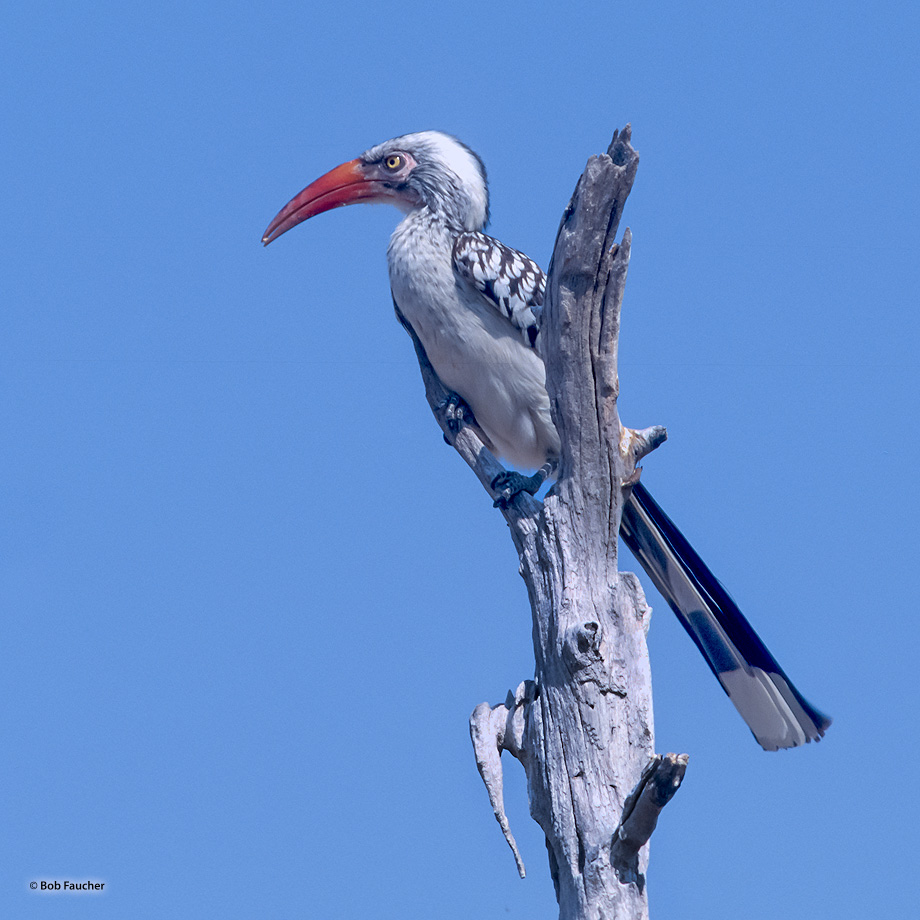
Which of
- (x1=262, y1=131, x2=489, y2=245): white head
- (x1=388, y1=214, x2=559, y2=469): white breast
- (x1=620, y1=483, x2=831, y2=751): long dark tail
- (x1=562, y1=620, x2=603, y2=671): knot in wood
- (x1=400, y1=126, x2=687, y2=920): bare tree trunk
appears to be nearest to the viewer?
(x1=400, y1=126, x2=687, y2=920): bare tree trunk

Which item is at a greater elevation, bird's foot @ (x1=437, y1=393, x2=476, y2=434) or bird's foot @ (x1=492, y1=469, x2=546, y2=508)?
bird's foot @ (x1=437, y1=393, x2=476, y2=434)

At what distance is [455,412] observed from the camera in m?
4.19

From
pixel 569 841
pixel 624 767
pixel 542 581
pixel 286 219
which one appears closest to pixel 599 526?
pixel 542 581

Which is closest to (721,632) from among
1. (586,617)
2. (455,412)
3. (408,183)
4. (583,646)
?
(586,617)

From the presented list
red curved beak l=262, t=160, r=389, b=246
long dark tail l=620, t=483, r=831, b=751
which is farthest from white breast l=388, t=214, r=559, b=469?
red curved beak l=262, t=160, r=389, b=246

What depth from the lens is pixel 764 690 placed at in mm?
3445

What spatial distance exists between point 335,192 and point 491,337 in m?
1.38

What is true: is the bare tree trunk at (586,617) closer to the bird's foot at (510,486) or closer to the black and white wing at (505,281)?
the bird's foot at (510,486)

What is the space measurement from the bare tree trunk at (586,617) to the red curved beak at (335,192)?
204 cm

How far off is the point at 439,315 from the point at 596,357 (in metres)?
1.15

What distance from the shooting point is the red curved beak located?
4.91 metres

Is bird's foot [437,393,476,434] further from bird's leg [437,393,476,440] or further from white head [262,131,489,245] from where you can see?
white head [262,131,489,245]

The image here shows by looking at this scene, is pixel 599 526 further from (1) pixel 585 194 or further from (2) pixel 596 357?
(1) pixel 585 194

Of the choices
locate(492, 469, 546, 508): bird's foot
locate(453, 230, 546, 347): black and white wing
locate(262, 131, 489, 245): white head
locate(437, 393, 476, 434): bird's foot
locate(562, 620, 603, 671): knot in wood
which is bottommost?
locate(562, 620, 603, 671): knot in wood
